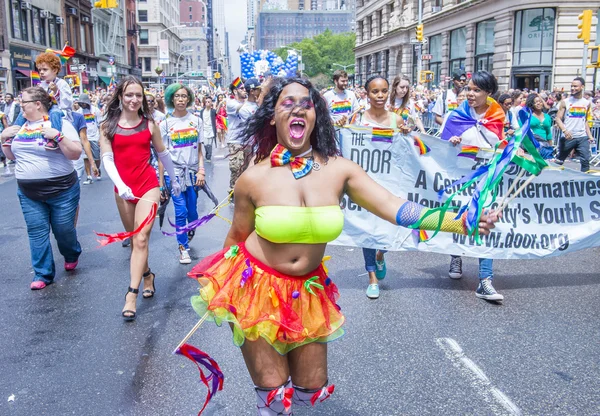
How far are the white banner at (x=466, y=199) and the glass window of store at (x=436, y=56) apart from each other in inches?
1593

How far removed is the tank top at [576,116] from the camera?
12594 millimetres

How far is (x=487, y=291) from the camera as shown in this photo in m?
5.80

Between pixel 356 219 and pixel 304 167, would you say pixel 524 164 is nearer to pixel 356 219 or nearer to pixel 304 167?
pixel 304 167

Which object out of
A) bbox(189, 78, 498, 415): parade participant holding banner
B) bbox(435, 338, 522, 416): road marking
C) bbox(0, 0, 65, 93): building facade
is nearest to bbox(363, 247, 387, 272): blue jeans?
bbox(435, 338, 522, 416): road marking

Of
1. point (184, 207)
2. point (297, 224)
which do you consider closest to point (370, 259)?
point (184, 207)

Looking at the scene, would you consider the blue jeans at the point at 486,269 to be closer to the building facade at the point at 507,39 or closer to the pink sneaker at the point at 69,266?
the pink sneaker at the point at 69,266

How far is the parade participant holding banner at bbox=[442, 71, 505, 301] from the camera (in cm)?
589

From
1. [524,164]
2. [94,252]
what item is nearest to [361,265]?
[94,252]

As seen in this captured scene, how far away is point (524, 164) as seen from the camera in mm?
3357

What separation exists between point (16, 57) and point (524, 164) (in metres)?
39.6

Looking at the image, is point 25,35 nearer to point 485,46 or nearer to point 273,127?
point 485,46

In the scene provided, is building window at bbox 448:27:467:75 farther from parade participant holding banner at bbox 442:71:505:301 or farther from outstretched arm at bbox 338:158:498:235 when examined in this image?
outstretched arm at bbox 338:158:498:235

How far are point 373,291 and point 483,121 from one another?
1.98 meters

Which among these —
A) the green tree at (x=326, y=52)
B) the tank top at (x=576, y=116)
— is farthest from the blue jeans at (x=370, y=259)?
the green tree at (x=326, y=52)
